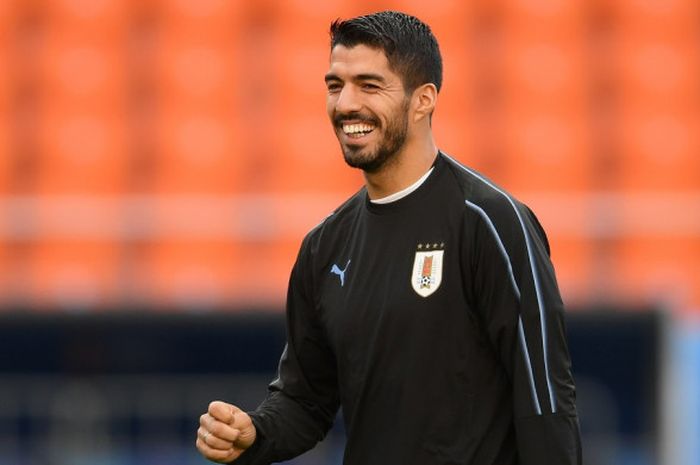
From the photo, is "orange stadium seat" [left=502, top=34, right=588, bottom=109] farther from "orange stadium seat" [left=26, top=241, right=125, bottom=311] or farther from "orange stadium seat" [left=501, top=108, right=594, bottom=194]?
"orange stadium seat" [left=26, top=241, right=125, bottom=311]

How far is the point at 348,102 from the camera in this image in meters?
3.09

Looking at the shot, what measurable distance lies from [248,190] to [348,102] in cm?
482

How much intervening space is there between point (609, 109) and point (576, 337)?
160 cm

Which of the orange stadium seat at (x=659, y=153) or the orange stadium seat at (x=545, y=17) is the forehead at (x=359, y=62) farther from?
the orange stadium seat at (x=545, y=17)

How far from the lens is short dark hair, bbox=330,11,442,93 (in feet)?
10.2

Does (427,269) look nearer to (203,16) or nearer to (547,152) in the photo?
(547,152)

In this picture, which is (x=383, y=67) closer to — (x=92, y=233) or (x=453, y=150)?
(x=92, y=233)

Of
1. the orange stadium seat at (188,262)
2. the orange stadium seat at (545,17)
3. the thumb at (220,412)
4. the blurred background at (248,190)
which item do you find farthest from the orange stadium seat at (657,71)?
the thumb at (220,412)

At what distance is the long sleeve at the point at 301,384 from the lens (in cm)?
337

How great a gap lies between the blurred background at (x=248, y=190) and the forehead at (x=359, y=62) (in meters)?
3.11

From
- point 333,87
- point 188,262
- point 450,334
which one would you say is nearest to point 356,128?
point 333,87

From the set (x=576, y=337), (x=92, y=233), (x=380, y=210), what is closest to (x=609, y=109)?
(x=576, y=337)

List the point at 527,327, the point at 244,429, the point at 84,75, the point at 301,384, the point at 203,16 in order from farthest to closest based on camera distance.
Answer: the point at 203,16
the point at 84,75
the point at 301,384
the point at 244,429
the point at 527,327

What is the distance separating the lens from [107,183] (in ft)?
26.4
